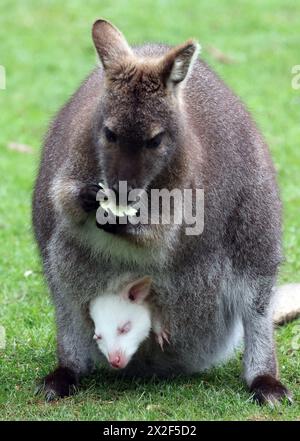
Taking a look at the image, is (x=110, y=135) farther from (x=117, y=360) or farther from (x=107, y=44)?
(x=117, y=360)

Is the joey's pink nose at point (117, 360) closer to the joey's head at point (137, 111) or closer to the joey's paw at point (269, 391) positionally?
the joey's paw at point (269, 391)

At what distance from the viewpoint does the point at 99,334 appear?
520cm

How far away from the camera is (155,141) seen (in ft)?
15.7

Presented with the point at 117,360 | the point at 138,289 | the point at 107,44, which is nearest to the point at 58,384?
the point at 117,360

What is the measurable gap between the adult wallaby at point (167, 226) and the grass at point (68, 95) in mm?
212

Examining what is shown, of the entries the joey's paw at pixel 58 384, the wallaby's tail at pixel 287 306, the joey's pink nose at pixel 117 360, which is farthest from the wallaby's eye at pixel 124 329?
the wallaby's tail at pixel 287 306

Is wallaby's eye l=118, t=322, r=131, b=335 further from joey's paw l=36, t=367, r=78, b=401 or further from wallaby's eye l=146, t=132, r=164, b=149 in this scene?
wallaby's eye l=146, t=132, r=164, b=149

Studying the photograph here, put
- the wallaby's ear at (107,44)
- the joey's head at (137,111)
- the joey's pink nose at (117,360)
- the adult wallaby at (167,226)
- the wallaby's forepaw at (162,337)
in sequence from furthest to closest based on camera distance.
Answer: the wallaby's forepaw at (162,337), the joey's pink nose at (117,360), the wallaby's ear at (107,44), the adult wallaby at (167,226), the joey's head at (137,111)

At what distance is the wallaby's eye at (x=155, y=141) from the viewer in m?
4.76

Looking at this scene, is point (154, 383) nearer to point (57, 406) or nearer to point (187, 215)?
point (57, 406)

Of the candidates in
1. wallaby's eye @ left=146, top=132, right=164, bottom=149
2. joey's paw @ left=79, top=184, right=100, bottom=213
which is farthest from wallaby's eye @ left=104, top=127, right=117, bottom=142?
joey's paw @ left=79, top=184, right=100, bottom=213

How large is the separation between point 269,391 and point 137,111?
160 cm

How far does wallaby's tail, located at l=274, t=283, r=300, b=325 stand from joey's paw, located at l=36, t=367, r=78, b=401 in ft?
4.96

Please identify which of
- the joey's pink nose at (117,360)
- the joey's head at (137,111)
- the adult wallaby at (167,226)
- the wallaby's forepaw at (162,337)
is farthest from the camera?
the wallaby's forepaw at (162,337)
